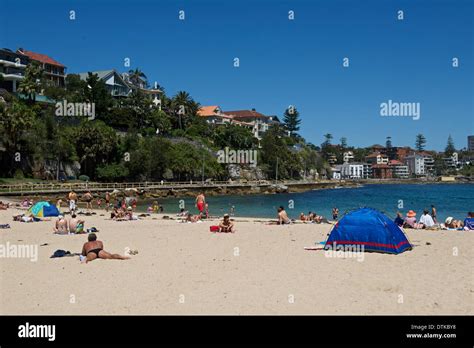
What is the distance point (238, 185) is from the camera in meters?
78.8

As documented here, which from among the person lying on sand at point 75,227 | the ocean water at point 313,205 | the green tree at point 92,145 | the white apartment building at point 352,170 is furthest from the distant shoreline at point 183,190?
the white apartment building at point 352,170

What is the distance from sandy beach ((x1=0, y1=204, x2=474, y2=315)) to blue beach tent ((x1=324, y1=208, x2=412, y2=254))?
431 millimetres

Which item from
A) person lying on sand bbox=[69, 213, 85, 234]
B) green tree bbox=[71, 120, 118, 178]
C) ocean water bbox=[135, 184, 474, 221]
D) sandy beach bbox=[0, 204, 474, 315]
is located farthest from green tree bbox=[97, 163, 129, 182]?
sandy beach bbox=[0, 204, 474, 315]

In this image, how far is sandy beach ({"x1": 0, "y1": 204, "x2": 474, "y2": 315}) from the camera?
844cm

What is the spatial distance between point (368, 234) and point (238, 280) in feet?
18.8

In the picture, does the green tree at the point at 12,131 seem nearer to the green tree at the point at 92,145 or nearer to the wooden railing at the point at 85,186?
the wooden railing at the point at 85,186

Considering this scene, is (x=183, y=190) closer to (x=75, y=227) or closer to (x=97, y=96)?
(x=97, y=96)

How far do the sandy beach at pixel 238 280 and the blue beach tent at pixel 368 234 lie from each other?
17.0 inches

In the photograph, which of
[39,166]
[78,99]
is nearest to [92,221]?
[39,166]

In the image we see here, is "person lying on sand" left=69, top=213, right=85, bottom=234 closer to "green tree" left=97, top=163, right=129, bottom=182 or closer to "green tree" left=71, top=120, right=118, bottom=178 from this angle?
"green tree" left=97, top=163, right=129, bottom=182

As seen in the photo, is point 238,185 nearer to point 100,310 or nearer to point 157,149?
point 157,149

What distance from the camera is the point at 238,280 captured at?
10461mm

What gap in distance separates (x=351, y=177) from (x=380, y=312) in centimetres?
18867

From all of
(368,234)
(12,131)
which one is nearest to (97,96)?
(12,131)
